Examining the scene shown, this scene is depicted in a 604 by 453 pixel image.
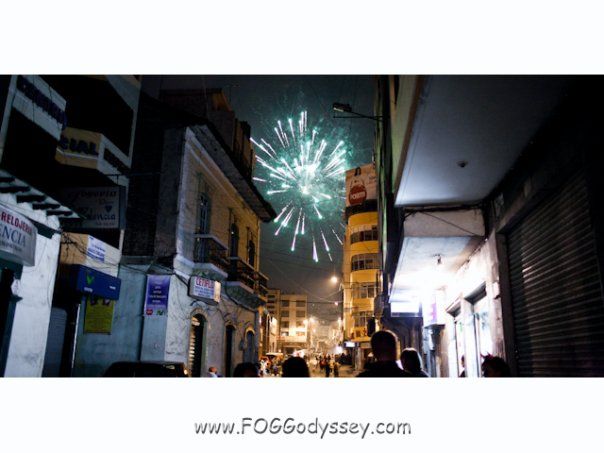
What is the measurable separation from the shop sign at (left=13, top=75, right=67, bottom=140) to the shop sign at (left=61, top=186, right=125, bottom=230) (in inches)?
90.9

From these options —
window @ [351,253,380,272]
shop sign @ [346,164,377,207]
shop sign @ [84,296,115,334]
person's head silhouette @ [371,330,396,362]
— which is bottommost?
person's head silhouette @ [371,330,396,362]

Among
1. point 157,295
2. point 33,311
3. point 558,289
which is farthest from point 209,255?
point 558,289

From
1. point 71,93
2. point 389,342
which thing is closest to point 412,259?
point 389,342

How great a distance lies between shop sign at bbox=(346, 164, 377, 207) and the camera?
39188 mm

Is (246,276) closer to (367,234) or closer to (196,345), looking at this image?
(196,345)

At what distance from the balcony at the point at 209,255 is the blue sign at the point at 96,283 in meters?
3.10

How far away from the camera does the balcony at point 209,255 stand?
1638cm

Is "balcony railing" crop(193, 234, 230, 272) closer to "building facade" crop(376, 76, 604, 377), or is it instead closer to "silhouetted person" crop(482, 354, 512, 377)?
"building facade" crop(376, 76, 604, 377)

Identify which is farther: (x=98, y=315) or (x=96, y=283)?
(x=98, y=315)

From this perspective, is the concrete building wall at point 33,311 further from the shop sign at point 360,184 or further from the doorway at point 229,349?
the shop sign at point 360,184

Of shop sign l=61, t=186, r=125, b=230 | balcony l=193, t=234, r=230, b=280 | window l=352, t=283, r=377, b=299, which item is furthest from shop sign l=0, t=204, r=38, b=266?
window l=352, t=283, r=377, b=299

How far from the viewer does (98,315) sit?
1427 cm

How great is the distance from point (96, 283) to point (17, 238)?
5342mm

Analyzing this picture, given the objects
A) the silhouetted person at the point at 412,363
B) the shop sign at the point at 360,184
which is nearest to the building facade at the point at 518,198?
the silhouetted person at the point at 412,363
